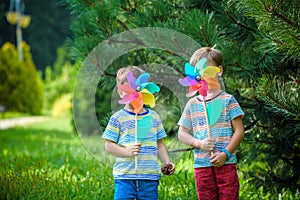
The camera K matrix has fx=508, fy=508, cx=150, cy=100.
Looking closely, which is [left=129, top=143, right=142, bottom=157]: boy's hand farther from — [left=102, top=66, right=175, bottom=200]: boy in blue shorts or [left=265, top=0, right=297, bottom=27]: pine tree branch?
[left=265, top=0, right=297, bottom=27]: pine tree branch

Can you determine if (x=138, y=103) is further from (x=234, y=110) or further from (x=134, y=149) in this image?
(x=234, y=110)

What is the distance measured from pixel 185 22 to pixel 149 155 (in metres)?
0.79

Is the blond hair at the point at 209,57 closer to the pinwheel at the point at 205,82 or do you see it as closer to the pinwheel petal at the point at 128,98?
the pinwheel at the point at 205,82

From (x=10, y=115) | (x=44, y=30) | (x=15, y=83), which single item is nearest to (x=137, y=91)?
(x=10, y=115)

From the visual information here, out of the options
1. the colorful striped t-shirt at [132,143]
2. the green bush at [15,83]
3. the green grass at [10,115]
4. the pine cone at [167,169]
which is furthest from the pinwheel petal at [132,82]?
the green bush at [15,83]

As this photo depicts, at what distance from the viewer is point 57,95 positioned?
66.7 feet

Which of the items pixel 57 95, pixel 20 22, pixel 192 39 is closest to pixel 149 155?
pixel 192 39

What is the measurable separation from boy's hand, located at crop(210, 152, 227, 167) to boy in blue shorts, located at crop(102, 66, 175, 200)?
7.7 inches

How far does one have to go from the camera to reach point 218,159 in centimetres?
245

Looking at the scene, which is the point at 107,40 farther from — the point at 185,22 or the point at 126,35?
the point at 185,22

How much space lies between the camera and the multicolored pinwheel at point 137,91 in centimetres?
244

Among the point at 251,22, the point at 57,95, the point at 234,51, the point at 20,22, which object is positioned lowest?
the point at 234,51

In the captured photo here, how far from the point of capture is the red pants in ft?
8.24

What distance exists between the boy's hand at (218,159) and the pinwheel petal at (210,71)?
15.1 inches
